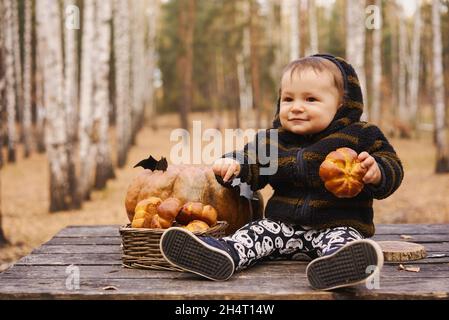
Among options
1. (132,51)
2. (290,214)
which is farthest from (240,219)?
(132,51)

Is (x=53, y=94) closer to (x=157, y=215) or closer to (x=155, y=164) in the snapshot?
(x=155, y=164)

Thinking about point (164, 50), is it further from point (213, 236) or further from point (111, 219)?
point (213, 236)

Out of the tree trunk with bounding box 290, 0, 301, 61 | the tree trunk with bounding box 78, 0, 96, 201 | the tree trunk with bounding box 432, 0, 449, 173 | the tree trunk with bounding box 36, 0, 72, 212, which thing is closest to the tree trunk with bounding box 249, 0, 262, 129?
the tree trunk with bounding box 290, 0, 301, 61

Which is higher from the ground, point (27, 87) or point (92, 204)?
point (27, 87)

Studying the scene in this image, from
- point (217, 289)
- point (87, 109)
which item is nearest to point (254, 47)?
point (87, 109)

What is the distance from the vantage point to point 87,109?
1130 centimetres

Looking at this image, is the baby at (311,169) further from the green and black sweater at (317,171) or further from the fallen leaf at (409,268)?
the fallen leaf at (409,268)

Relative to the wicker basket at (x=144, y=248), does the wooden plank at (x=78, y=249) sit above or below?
below

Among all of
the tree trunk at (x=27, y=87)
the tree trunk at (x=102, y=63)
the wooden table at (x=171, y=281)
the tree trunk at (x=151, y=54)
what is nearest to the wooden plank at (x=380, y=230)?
the wooden table at (x=171, y=281)

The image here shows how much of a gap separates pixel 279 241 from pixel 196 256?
0.66 m

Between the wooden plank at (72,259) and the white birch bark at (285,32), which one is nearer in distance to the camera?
the wooden plank at (72,259)

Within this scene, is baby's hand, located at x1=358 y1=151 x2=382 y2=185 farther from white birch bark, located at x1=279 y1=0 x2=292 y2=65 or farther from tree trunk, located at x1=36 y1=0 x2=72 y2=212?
white birch bark, located at x1=279 y1=0 x2=292 y2=65

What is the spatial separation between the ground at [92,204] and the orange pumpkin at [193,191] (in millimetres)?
3002

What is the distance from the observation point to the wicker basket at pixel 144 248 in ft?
9.91
